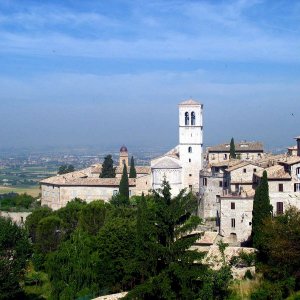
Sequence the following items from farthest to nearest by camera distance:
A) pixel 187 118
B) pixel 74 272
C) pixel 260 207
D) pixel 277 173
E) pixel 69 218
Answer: pixel 187 118
pixel 69 218
pixel 277 173
pixel 260 207
pixel 74 272

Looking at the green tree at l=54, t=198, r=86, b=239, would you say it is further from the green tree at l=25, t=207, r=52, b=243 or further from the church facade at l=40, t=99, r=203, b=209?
the church facade at l=40, t=99, r=203, b=209

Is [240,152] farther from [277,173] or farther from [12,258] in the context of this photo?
[12,258]

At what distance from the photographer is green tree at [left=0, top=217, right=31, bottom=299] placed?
1303 inches

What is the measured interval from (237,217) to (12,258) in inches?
643

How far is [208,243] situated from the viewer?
37.2 meters

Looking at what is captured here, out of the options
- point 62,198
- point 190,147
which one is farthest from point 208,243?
point 62,198

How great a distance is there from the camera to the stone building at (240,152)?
222 feet

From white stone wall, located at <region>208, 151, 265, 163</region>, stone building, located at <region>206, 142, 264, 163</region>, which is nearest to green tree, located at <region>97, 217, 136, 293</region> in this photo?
white stone wall, located at <region>208, 151, 265, 163</region>

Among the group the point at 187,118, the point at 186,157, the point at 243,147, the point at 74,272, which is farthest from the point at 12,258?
the point at 243,147

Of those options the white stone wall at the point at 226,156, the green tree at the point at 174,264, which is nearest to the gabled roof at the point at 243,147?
the white stone wall at the point at 226,156

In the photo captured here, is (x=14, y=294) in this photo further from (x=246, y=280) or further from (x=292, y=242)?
(x=292, y=242)

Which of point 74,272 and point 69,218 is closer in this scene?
point 74,272

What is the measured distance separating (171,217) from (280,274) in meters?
6.02

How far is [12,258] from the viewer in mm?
36719
